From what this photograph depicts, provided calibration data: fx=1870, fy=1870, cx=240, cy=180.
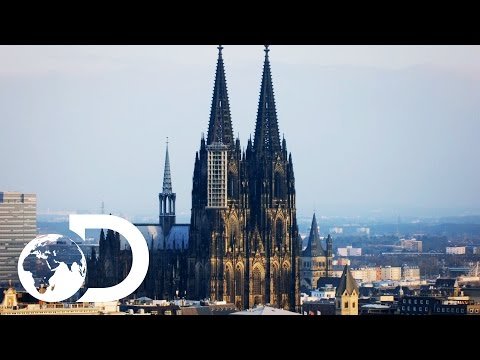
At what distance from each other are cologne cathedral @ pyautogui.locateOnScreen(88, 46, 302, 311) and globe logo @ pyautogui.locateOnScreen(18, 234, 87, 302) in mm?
699

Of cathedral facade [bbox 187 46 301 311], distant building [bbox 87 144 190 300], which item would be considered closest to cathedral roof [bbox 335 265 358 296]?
cathedral facade [bbox 187 46 301 311]

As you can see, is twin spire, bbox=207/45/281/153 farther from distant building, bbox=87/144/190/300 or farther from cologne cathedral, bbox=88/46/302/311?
distant building, bbox=87/144/190/300

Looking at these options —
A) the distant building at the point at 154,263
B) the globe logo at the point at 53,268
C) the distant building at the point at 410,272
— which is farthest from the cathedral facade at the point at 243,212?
the distant building at the point at 410,272

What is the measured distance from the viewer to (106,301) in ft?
104

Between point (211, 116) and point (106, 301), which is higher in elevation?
point (211, 116)

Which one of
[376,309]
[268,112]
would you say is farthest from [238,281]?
[376,309]

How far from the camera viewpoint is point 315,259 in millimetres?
45156

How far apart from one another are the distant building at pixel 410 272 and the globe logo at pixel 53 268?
12.0 metres

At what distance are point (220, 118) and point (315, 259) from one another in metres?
12.0

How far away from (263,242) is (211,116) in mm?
2528

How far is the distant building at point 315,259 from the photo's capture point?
142 feet
